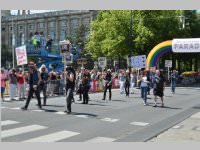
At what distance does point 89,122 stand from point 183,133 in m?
3.14

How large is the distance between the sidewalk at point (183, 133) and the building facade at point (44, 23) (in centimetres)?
8403

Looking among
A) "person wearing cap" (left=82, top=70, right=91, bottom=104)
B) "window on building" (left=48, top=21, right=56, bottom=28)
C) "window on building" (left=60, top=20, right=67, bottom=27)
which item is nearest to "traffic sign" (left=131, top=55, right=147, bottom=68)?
"person wearing cap" (left=82, top=70, right=91, bottom=104)

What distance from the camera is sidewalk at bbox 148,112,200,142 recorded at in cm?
988

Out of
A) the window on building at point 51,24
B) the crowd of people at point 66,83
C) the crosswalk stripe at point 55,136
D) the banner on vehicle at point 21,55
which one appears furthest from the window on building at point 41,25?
the crosswalk stripe at point 55,136

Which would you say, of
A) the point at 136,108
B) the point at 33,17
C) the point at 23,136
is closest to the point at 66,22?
the point at 33,17

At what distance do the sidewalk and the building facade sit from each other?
84.0 m

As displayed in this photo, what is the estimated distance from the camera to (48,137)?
10164 millimetres

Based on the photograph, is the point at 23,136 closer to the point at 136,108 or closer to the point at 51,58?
the point at 136,108

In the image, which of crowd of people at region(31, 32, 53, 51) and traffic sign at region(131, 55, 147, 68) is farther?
crowd of people at region(31, 32, 53, 51)

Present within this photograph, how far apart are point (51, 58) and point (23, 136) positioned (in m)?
22.6

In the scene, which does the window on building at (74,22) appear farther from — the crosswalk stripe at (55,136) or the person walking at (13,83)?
the crosswalk stripe at (55,136)

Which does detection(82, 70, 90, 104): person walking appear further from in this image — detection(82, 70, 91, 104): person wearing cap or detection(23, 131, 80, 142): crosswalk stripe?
detection(23, 131, 80, 142): crosswalk stripe

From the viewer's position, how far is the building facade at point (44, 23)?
9806cm

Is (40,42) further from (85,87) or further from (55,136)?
(55,136)
